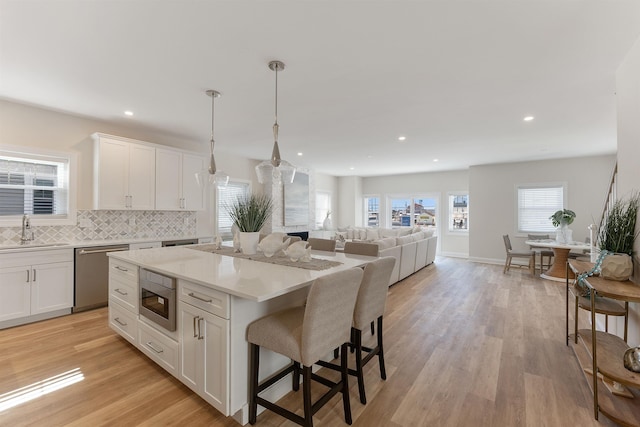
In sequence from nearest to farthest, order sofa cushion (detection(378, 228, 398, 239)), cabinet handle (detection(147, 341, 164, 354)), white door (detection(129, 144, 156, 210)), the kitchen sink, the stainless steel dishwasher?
cabinet handle (detection(147, 341, 164, 354)) → the kitchen sink → the stainless steel dishwasher → white door (detection(129, 144, 156, 210)) → sofa cushion (detection(378, 228, 398, 239))

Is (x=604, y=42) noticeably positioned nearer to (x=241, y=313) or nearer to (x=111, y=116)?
(x=241, y=313)

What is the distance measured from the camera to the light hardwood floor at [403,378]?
1.87 m

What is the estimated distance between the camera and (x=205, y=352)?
1.85 meters

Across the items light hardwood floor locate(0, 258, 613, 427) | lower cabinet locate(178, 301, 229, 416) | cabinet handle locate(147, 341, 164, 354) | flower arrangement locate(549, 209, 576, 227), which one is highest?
flower arrangement locate(549, 209, 576, 227)

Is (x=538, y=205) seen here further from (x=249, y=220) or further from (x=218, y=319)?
(x=218, y=319)

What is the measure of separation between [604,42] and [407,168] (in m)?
6.05

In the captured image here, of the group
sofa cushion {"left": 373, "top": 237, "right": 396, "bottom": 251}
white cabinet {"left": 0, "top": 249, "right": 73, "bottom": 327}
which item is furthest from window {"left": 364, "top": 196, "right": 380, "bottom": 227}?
white cabinet {"left": 0, "top": 249, "right": 73, "bottom": 327}

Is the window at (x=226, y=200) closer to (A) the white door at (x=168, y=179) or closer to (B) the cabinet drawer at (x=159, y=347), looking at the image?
(A) the white door at (x=168, y=179)

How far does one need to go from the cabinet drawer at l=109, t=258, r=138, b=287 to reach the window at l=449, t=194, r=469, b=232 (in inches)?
329

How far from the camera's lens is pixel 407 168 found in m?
8.19

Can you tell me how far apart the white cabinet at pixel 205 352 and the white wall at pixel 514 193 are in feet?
24.6

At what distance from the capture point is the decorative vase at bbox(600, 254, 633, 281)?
2.07m

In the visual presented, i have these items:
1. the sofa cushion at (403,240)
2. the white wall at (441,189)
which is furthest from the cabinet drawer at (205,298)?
the white wall at (441,189)

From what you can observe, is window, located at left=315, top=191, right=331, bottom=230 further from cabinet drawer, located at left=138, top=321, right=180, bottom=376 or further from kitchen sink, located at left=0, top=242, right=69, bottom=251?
cabinet drawer, located at left=138, top=321, right=180, bottom=376
